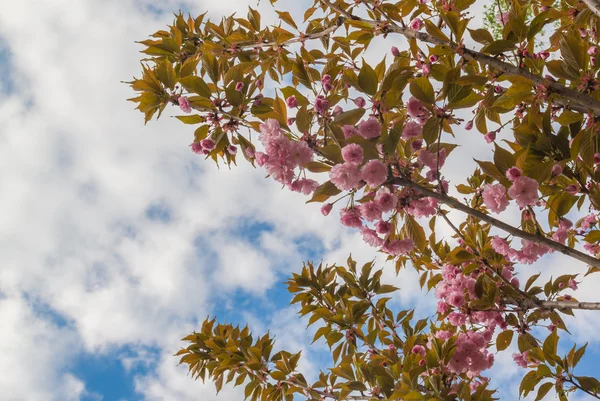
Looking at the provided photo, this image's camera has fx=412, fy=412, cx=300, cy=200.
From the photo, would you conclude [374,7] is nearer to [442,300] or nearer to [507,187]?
[507,187]

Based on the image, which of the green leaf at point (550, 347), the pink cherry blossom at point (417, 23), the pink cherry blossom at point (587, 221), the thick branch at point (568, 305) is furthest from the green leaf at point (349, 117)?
the pink cherry blossom at point (587, 221)

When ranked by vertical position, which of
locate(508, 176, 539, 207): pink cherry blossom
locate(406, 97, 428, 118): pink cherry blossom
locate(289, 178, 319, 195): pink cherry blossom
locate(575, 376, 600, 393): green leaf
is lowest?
locate(575, 376, 600, 393): green leaf

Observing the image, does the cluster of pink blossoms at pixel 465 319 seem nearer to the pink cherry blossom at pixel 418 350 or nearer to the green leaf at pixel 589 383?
the pink cherry blossom at pixel 418 350

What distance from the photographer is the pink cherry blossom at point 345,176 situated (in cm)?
188

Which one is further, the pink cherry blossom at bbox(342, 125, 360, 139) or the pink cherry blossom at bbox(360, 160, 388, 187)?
the pink cherry blossom at bbox(342, 125, 360, 139)

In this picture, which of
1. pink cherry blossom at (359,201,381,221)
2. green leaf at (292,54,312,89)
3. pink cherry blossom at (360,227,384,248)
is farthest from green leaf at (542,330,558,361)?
green leaf at (292,54,312,89)

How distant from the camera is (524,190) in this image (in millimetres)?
1991

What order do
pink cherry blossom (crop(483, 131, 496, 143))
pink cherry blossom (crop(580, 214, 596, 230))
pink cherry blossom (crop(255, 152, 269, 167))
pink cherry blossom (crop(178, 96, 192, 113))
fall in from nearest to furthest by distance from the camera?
pink cherry blossom (crop(255, 152, 269, 167)) → pink cherry blossom (crop(178, 96, 192, 113)) → pink cherry blossom (crop(483, 131, 496, 143)) → pink cherry blossom (crop(580, 214, 596, 230))

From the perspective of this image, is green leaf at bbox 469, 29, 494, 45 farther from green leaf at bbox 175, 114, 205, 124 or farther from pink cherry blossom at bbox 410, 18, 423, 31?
green leaf at bbox 175, 114, 205, 124

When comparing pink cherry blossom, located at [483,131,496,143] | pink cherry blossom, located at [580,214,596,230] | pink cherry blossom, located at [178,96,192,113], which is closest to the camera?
pink cherry blossom, located at [178,96,192,113]

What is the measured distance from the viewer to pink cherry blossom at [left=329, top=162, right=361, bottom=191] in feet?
6.18

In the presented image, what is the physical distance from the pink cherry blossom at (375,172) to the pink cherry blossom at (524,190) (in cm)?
65

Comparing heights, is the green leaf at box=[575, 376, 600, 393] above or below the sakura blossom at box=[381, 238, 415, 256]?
below

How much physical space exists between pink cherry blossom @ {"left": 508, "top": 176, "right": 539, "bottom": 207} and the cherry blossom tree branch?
511 mm
